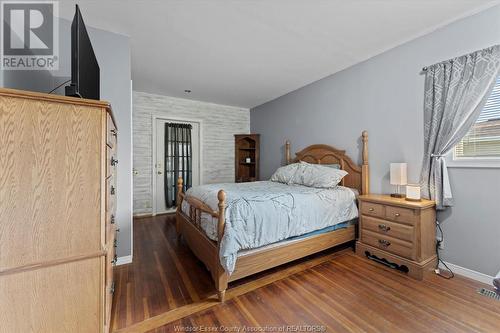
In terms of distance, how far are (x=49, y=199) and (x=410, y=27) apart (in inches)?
131

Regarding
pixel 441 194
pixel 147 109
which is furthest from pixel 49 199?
pixel 147 109

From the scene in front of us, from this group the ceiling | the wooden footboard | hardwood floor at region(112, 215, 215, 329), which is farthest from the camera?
the ceiling

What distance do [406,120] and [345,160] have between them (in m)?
0.91

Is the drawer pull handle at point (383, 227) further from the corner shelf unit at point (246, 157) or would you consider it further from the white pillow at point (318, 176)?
the corner shelf unit at point (246, 157)

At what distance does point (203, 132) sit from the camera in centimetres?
488

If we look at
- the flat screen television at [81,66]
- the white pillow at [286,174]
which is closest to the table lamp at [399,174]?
the white pillow at [286,174]

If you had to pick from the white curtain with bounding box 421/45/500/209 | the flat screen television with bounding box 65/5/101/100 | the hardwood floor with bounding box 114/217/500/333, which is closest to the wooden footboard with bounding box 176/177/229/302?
the hardwood floor with bounding box 114/217/500/333

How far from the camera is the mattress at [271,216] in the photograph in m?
1.80

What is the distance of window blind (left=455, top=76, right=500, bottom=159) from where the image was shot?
77.2 inches

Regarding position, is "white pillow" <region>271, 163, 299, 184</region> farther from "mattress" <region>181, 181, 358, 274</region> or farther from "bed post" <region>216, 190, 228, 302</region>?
"bed post" <region>216, 190, 228, 302</region>

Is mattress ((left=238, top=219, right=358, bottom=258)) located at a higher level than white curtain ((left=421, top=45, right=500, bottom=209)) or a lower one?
lower

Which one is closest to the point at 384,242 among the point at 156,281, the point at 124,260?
the point at 156,281

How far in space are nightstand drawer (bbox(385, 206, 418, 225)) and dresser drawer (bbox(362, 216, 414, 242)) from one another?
53 millimetres

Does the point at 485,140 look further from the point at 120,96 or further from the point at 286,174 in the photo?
the point at 120,96
